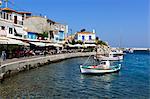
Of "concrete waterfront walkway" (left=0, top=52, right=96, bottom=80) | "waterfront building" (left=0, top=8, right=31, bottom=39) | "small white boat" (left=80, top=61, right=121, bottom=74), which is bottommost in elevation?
"small white boat" (left=80, top=61, right=121, bottom=74)

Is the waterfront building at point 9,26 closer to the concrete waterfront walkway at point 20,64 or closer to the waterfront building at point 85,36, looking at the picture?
the concrete waterfront walkway at point 20,64

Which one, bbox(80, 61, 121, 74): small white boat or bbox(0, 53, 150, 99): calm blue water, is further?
bbox(80, 61, 121, 74): small white boat

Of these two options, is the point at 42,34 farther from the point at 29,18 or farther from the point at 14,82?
the point at 14,82

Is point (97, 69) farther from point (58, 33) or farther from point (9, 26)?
point (58, 33)

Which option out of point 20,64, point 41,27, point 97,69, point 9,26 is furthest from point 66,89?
Answer: point 41,27

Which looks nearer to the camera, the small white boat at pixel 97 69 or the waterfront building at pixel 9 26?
the small white boat at pixel 97 69

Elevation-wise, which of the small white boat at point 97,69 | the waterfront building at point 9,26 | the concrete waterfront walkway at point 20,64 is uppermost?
the waterfront building at point 9,26

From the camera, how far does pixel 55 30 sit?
8800 cm

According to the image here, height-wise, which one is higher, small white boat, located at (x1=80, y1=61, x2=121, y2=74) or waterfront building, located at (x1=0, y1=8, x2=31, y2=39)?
waterfront building, located at (x1=0, y1=8, x2=31, y2=39)

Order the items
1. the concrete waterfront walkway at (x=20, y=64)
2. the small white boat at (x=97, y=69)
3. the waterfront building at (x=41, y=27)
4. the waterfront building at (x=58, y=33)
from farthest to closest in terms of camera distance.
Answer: the waterfront building at (x=58, y=33) → the waterfront building at (x=41, y=27) → the small white boat at (x=97, y=69) → the concrete waterfront walkway at (x=20, y=64)

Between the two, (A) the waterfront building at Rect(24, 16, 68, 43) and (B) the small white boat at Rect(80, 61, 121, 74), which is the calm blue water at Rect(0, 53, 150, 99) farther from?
(A) the waterfront building at Rect(24, 16, 68, 43)

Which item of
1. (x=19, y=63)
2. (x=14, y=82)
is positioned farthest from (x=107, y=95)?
(x=19, y=63)

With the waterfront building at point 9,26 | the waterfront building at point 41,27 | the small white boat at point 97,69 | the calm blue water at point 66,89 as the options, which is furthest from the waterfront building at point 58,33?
the calm blue water at point 66,89

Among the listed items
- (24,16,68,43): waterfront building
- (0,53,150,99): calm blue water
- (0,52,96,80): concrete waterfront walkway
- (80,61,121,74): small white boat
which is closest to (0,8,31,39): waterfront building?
(0,52,96,80): concrete waterfront walkway
